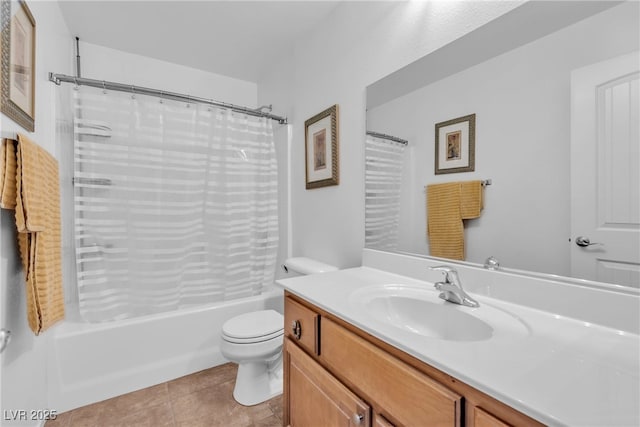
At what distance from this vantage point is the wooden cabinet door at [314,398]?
79cm

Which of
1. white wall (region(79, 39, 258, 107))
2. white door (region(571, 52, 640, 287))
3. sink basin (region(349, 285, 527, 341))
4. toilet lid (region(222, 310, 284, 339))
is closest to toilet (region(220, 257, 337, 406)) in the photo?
toilet lid (region(222, 310, 284, 339))

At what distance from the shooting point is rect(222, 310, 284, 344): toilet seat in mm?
1498

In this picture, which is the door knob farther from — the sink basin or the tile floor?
the tile floor

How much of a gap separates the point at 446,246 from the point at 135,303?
1.82m

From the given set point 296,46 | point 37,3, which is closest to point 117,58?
point 37,3

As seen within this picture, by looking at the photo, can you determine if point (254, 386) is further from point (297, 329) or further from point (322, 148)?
point (322, 148)

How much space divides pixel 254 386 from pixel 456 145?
1621 millimetres

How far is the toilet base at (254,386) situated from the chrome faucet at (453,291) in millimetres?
1154

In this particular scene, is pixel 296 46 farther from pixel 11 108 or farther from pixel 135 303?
pixel 135 303

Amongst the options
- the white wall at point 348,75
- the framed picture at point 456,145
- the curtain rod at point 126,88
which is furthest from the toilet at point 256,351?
the curtain rod at point 126,88

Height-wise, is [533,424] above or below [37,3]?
below

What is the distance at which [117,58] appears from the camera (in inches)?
85.8

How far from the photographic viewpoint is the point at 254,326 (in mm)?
1602

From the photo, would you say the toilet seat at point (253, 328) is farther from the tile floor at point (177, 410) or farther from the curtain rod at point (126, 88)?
the curtain rod at point (126, 88)
